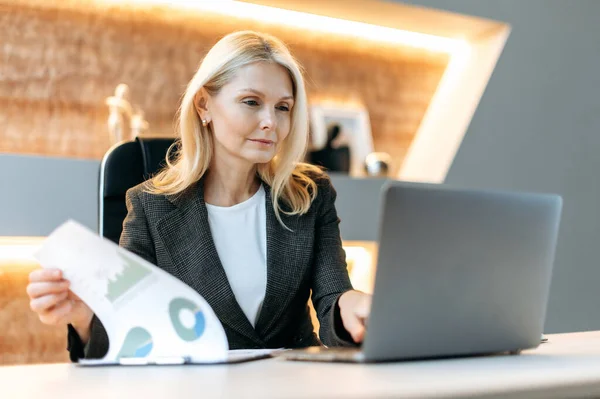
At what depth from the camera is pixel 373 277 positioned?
87 cm

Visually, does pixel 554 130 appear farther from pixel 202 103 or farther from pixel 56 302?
pixel 56 302

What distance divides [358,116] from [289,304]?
5.57 ft

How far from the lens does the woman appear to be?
1.55 m

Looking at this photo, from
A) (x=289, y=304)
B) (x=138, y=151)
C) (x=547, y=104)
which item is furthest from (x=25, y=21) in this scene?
(x=547, y=104)

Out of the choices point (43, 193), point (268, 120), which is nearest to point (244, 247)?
point (268, 120)

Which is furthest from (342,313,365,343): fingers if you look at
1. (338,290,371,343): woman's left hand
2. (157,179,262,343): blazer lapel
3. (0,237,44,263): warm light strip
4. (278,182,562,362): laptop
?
(0,237,44,263): warm light strip

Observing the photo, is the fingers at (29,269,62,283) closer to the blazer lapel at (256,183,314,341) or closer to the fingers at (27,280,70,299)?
the fingers at (27,280,70,299)

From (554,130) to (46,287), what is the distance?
9.19 feet

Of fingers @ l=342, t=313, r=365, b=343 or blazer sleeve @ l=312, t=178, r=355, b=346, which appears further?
blazer sleeve @ l=312, t=178, r=355, b=346

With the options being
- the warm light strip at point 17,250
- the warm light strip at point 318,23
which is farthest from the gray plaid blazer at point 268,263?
the warm light strip at point 318,23

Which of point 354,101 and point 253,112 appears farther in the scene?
point 354,101

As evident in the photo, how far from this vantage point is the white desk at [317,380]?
0.72m

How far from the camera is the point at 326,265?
5.36 ft

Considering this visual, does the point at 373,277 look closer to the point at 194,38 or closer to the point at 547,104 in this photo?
the point at 194,38
